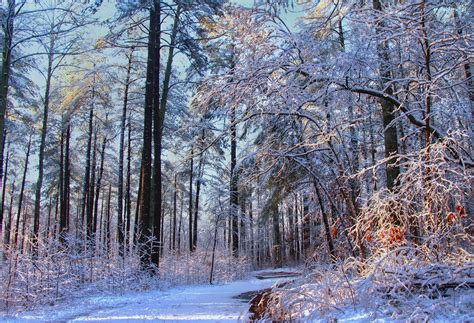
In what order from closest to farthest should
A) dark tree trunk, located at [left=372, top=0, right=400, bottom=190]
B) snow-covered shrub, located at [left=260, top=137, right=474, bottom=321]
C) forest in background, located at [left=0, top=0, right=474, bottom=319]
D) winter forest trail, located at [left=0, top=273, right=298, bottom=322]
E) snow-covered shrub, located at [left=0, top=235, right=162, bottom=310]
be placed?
snow-covered shrub, located at [left=260, top=137, right=474, bottom=321] → forest in background, located at [left=0, top=0, right=474, bottom=319] → winter forest trail, located at [left=0, top=273, right=298, bottom=322] → dark tree trunk, located at [left=372, top=0, right=400, bottom=190] → snow-covered shrub, located at [left=0, top=235, right=162, bottom=310]

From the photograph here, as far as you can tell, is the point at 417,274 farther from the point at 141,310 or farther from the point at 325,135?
the point at 141,310

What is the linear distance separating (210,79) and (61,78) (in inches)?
574

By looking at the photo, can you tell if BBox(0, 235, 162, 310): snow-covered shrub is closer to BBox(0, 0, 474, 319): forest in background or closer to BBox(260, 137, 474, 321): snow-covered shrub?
BBox(0, 0, 474, 319): forest in background

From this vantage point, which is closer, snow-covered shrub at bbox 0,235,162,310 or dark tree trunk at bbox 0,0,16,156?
dark tree trunk at bbox 0,0,16,156

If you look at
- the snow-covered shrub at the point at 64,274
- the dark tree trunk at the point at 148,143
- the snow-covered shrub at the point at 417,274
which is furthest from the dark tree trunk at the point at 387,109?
the snow-covered shrub at the point at 64,274

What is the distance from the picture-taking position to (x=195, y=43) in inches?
521

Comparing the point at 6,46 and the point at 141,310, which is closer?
the point at 141,310

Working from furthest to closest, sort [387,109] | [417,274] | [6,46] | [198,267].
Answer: [198,267]
[387,109]
[6,46]
[417,274]

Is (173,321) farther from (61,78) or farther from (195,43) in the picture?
(61,78)

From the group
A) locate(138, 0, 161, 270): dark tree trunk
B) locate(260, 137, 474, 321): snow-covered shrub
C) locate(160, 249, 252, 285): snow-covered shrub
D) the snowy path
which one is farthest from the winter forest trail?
locate(160, 249, 252, 285): snow-covered shrub

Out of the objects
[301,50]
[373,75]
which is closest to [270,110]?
[301,50]

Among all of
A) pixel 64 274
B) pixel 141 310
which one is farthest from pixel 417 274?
pixel 64 274

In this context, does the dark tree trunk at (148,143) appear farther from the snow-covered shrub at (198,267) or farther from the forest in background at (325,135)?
the snow-covered shrub at (198,267)

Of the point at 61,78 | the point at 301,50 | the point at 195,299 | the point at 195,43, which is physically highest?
the point at 61,78
